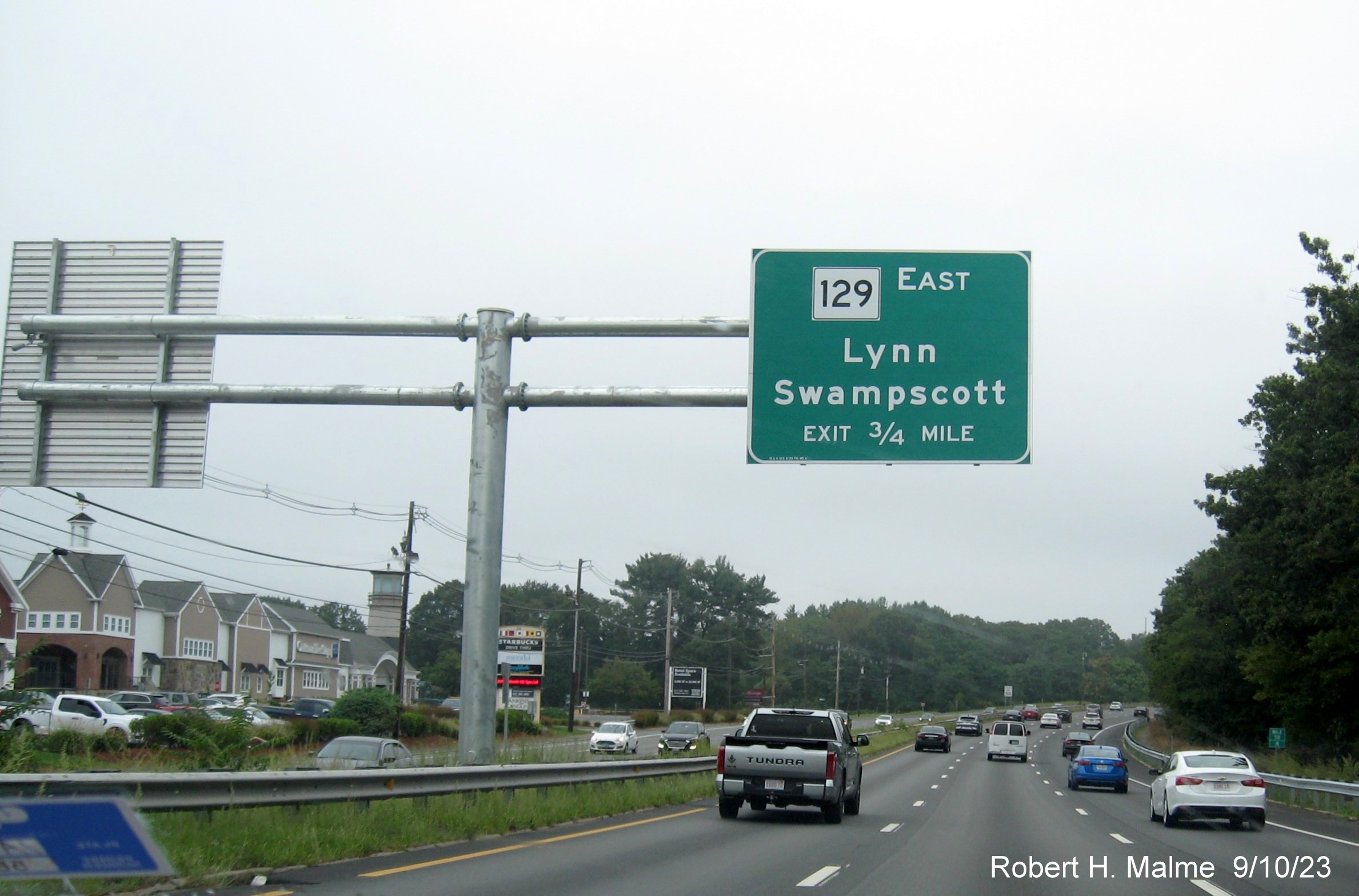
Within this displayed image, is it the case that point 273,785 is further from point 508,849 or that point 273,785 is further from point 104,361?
point 104,361

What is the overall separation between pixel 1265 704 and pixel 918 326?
2261 inches

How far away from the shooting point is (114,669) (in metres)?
68.3

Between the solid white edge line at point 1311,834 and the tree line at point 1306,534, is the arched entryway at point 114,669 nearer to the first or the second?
the tree line at point 1306,534

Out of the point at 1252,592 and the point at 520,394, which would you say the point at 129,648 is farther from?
the point at 520,394

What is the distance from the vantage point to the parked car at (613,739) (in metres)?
47.2

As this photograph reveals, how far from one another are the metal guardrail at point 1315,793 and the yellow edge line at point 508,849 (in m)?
16.3

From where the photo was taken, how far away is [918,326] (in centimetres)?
1238

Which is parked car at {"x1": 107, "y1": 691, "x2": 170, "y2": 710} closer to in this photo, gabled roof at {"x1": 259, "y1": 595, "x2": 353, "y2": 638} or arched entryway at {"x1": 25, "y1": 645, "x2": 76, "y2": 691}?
arched entryway at {"x1": 25, "y1": 645, "x2": 76, "y2": 691}

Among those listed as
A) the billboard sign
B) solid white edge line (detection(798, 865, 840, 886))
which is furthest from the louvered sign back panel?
the billboard sign

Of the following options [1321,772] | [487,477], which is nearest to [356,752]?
[487,477]

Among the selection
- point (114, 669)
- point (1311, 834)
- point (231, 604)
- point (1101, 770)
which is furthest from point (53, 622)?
point (1311, 834)

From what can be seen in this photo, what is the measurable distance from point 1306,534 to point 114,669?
61.6m

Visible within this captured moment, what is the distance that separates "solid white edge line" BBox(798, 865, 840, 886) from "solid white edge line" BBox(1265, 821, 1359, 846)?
10258mm

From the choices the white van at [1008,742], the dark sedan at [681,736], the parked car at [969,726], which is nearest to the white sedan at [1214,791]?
the dark sedan at [681,736]
